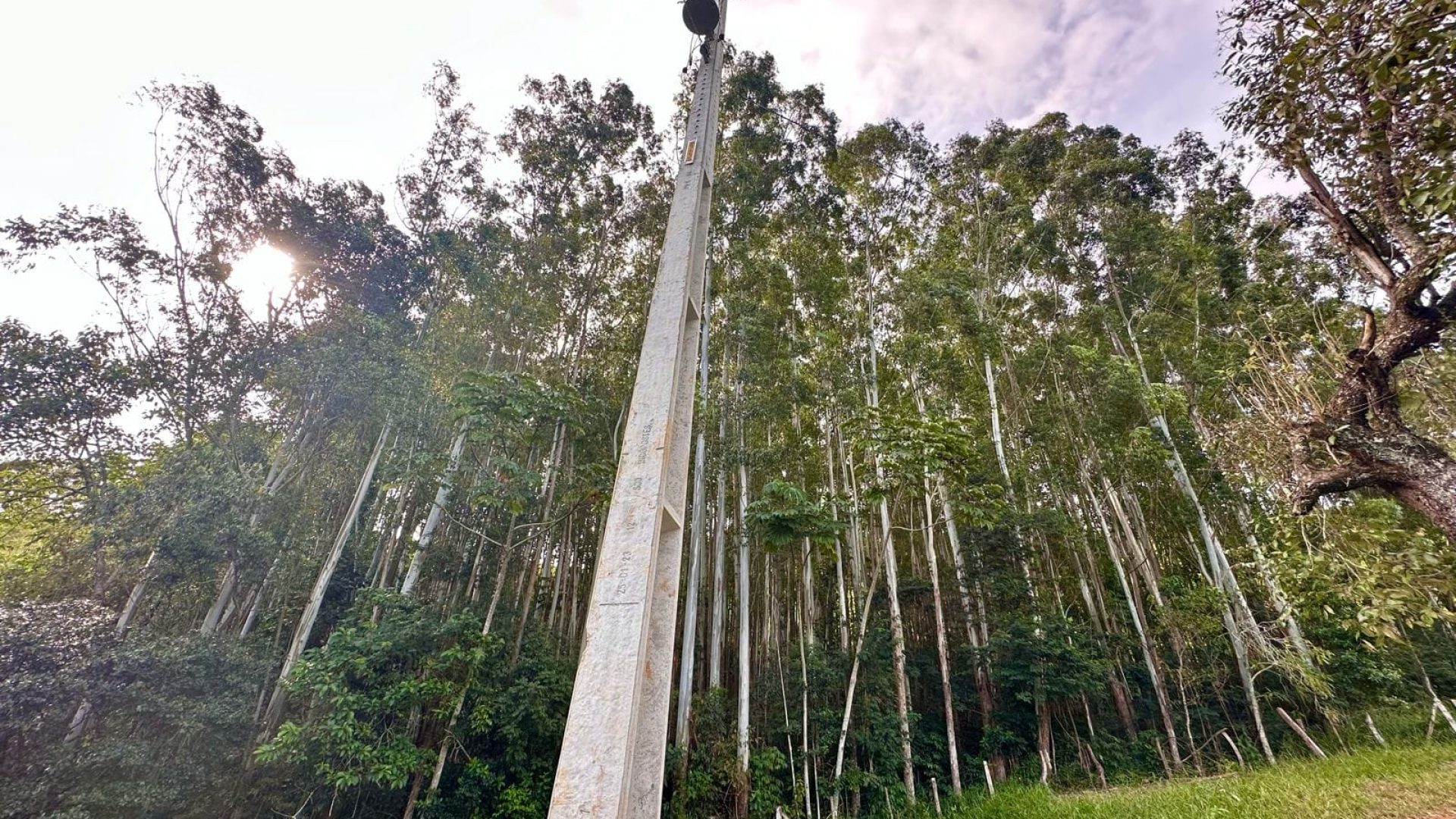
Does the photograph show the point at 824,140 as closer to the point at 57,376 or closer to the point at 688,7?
the point at 688,7

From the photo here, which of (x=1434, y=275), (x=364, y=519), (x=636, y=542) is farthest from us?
(x=364, y=519)

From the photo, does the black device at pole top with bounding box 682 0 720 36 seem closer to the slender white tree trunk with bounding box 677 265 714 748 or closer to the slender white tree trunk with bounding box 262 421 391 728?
the slender white tree trunk with bounding box 677 265 714 748

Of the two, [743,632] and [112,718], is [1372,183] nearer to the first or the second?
[743,632]

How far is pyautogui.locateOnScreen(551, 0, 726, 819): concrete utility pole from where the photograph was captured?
A: 0.90 meters

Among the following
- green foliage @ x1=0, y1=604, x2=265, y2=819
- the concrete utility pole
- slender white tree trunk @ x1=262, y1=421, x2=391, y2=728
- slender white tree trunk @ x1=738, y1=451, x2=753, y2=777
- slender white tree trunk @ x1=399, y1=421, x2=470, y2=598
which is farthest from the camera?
slender white tree trunk @ x1=399, y1=421, x2=470, y2=598

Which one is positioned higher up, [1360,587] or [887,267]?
[887,267]

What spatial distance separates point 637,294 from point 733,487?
405cm

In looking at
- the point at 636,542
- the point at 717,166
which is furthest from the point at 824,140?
the point at 636,542

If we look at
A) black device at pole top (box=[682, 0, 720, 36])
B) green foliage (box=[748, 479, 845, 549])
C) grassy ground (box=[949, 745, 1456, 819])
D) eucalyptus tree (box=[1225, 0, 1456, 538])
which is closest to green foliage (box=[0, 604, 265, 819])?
green foliage (box=[748, 479, 845, 549])

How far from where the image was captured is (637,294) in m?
9.24

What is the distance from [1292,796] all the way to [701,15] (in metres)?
A: 7.06

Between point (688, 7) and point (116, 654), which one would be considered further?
point (116, 654)

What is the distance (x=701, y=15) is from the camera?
237cm

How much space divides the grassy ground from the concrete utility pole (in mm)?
5264
